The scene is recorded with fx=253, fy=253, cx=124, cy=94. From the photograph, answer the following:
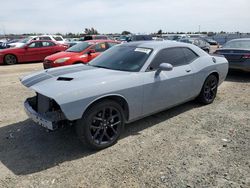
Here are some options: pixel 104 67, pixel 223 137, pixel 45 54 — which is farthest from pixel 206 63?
pixel 45 54

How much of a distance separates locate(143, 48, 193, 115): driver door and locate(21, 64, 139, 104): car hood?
40 cm

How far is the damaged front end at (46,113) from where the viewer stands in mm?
3564

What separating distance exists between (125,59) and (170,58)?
0.92m

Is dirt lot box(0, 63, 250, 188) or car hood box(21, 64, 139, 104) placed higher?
car hood box(21, 64, 139, 104)

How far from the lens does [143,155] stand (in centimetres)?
371

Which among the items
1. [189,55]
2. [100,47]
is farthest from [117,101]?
[100,47]

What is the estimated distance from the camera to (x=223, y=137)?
14.2 ft

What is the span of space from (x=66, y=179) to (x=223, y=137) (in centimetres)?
269

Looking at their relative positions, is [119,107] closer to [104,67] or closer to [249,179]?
[104,67]

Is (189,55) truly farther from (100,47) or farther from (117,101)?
(100,47)

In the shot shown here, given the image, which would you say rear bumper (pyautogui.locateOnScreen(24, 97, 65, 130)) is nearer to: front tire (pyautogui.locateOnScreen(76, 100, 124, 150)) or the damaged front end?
the damaged front end

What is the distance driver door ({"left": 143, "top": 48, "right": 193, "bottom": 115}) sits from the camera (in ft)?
14.3

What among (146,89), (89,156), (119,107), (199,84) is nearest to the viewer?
(89,156)

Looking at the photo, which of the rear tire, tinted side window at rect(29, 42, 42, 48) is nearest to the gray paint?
the rear tire
